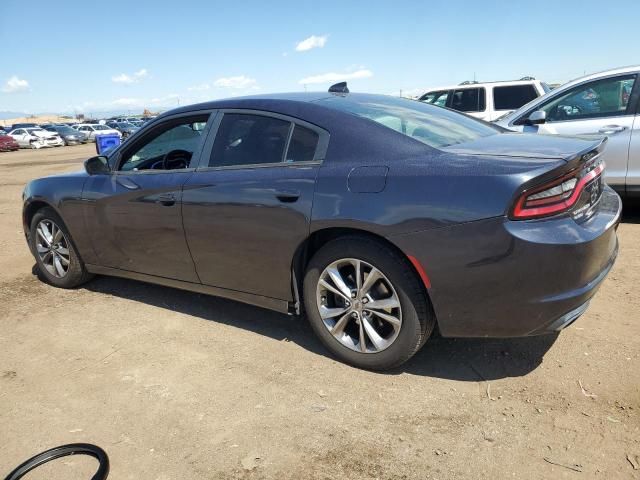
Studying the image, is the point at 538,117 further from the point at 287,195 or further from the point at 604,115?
the point at 287,195

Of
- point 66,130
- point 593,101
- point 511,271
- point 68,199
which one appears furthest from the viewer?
point 66,130

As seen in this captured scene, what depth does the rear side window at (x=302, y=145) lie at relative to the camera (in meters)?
3.16

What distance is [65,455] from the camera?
8.35 feet

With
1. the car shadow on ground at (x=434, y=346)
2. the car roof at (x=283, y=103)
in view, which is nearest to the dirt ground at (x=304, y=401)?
the car shadow on ground at (x=434, y=346)

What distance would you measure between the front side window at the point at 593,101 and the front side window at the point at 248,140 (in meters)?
4.23

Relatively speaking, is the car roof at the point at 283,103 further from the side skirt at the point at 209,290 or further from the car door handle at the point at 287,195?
the side skirt at the point at 209,290

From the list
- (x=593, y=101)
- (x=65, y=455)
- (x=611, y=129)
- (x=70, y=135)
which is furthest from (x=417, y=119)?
(x=70, y=135)

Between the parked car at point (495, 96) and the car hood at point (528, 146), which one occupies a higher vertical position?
the car hood at point (528, 146)

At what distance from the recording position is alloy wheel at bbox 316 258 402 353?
2.92 meters

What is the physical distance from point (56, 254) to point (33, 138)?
34350 millimetres

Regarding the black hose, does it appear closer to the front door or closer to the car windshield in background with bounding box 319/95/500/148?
the front door

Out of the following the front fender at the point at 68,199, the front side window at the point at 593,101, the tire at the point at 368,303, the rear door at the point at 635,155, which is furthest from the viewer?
the front side window at the point at 593,101

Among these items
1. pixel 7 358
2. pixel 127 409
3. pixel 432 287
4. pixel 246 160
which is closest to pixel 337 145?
pixel 246 160

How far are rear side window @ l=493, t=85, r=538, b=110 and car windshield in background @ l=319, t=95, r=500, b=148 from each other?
8023mm
